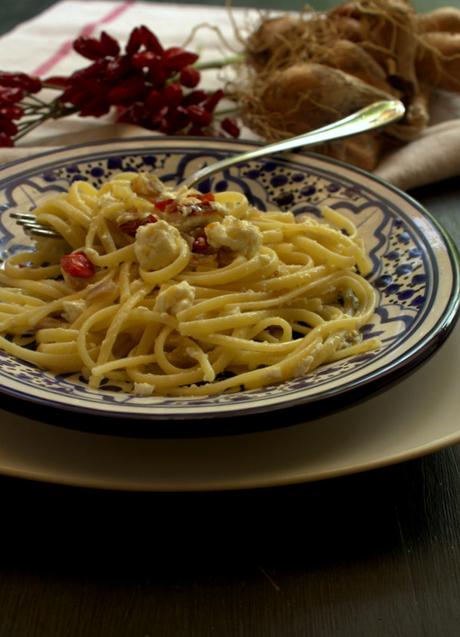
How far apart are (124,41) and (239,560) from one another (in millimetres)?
3241

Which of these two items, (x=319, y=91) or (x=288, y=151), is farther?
(x=319, y=91)

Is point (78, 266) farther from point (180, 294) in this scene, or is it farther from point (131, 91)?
point (131, 91)

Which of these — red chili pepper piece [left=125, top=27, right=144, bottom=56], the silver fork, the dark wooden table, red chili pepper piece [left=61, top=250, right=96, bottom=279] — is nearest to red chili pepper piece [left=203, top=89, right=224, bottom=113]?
red chili pepper piece [left=125, top=27, right=144, bottom=56]

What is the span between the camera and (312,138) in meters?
2.64

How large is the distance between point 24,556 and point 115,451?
0.78 ft

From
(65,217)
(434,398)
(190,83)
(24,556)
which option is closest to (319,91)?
(190,83)

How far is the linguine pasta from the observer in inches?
73.4

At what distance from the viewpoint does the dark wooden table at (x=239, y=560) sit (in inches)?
54.2

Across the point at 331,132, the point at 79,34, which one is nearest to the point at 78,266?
the point at 331,132

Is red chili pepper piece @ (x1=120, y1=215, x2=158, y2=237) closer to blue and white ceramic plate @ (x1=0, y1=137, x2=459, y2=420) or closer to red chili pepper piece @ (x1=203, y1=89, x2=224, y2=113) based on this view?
blue and white ceramic plate @ (x1=0, y1=137, x2=459, y2=420)

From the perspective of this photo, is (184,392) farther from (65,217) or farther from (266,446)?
(65,217)

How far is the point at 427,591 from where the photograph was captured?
1.44 metres

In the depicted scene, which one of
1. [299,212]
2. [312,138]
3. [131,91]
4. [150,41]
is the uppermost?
[150,41]

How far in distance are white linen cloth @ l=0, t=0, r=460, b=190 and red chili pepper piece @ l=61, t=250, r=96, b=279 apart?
93cm
